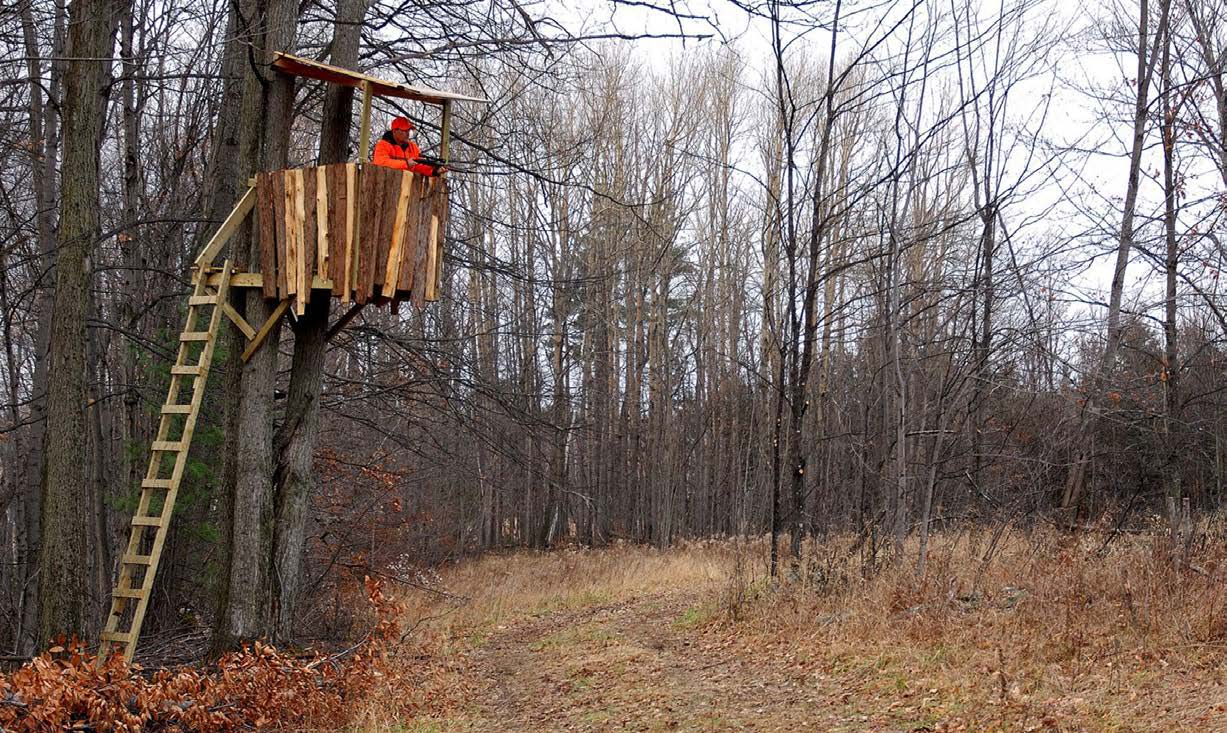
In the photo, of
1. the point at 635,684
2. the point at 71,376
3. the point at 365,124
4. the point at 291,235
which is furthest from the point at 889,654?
the point at 71,376

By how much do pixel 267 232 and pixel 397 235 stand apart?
4.01 ft

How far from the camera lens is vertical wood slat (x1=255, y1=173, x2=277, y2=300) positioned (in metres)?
8.16

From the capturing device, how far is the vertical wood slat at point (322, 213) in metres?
7.89

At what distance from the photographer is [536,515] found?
30016mm

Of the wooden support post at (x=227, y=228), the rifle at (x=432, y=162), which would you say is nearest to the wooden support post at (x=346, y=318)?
the wooden support post at (x=227, y=228)

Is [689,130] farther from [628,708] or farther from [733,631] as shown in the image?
[628,708]

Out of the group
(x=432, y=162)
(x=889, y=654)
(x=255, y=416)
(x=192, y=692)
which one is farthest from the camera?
(x=889, y=654)

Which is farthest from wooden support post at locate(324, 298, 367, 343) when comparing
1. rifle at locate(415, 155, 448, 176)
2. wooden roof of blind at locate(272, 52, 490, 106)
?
wooden roof of blind at locate(272, 52, 490, 106)

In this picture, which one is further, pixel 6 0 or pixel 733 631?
pixel 733 631

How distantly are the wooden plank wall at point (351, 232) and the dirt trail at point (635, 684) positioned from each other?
3685 millimetres

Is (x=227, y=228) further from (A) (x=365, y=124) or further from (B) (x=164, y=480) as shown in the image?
(B) (x=164, y=480)

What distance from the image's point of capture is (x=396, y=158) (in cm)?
790

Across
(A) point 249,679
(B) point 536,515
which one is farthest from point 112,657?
(B) point 536,515

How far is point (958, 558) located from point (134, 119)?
36.8 ft
